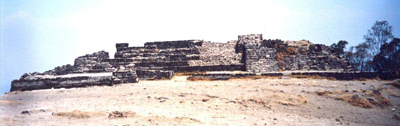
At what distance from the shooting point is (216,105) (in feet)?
32.6

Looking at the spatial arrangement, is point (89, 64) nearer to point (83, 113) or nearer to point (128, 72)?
point (128, 72)

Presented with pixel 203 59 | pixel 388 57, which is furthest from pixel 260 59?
pixel 388 57

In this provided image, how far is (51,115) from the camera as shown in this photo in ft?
28.6

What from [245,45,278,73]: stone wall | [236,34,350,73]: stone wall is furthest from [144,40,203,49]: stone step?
[245,45,278,73]: stone wall

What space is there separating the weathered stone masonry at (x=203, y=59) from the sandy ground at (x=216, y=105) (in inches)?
141

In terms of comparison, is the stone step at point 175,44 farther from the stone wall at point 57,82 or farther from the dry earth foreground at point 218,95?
the stone wall at point 57,82

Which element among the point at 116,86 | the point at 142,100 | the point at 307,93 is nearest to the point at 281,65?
the point at 307,93

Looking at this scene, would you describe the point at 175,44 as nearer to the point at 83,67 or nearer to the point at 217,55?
the point at 217,55

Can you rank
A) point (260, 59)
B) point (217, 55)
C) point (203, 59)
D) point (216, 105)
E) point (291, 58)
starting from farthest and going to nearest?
point (217, 55) → point (203, 59) → point (291, 58) → point (260, 59) → point (216, 105)

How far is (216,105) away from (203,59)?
1186cm

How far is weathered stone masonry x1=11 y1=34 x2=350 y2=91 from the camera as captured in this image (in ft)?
60.5

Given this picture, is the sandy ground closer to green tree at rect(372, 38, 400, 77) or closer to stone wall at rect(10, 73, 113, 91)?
stone wall at rect(10, 73, 113, 91)

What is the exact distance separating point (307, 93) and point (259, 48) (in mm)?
8653

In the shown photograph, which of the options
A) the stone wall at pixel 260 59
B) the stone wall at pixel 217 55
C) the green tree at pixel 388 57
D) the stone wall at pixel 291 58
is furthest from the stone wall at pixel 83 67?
the green tree at pixel 388 57
